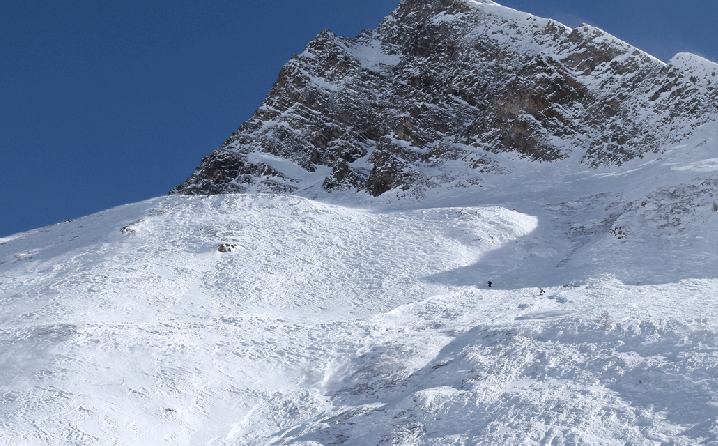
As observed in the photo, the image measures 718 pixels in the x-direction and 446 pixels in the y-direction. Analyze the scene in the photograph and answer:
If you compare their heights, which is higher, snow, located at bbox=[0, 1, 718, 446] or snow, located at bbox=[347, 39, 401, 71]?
snow, located at bbox=[347, 39, 401, 71]

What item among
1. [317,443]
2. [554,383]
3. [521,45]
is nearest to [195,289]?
[317,443]

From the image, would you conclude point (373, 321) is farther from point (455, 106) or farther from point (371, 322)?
point (455, 106)

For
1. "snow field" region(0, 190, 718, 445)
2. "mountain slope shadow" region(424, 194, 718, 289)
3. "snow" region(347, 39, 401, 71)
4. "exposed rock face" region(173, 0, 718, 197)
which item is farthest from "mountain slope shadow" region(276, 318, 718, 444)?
"snow" region(347, 39, 401, 71)

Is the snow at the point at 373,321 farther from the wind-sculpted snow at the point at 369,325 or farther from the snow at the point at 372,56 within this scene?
the snow at the point at 372,56

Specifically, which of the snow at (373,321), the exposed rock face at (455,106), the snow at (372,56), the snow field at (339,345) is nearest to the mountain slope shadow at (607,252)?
the snow at (373,321)

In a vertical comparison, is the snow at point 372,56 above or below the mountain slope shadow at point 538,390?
above

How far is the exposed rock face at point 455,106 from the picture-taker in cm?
4716

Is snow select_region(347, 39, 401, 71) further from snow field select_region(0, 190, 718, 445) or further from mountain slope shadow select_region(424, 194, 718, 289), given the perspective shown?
snow field select_region(0, 190, 718, 445)

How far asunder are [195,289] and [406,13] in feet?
234

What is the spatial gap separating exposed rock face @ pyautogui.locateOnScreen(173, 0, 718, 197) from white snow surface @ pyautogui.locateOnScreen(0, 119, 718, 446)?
10.8m

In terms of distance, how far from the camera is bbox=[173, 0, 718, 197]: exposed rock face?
155 ft

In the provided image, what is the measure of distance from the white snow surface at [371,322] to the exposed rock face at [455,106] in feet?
35.5

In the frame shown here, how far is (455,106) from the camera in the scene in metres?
62.5

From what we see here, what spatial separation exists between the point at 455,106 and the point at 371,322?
45.7 metres
